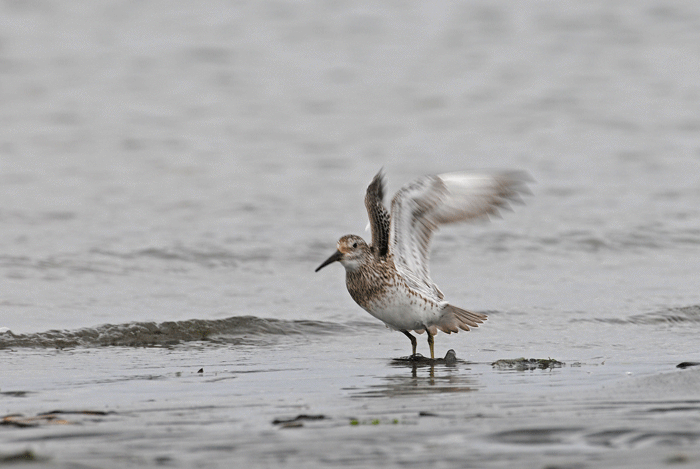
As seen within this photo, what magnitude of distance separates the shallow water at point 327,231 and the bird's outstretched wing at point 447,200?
1.02m

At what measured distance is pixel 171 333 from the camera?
317 inches

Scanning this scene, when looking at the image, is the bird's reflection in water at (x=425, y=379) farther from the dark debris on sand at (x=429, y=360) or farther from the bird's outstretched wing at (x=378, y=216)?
the bird's outstretched wing at (x=378, y=216)

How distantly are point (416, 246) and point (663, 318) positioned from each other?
252 centimetres

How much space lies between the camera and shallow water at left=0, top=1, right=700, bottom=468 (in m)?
4.39

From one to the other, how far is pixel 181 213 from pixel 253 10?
14.0 meters

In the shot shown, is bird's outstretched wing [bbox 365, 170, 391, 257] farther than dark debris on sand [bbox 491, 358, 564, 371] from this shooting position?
Yes

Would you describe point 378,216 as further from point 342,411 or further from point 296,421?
point 296,421

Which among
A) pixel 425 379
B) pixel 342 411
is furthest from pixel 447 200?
pixel 342 411

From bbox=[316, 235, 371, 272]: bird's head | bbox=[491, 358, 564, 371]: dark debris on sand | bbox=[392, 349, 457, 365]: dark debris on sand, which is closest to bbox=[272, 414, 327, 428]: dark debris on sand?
bbox=[491, 358, 564, 371]: dark debris on sand

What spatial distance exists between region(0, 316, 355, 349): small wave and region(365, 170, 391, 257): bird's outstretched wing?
1.14 metres

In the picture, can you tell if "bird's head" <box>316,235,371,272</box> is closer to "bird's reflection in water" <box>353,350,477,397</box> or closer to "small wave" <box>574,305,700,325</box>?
"bird's reflection in water" <box>353,350,477,397</box>

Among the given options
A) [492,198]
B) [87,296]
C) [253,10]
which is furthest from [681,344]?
[253,10]

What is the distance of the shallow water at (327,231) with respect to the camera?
439 centimetres

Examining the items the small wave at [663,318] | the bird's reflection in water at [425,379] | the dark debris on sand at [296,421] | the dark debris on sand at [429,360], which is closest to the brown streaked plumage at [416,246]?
the dark debris on sand at [429,360]
